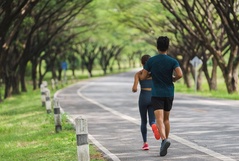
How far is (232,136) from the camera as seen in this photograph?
11.1 meters

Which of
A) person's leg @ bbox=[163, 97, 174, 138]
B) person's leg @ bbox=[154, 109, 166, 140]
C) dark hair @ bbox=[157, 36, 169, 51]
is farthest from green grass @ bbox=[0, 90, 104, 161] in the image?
dark hair @ bbox=[157, 36, 169, 51]

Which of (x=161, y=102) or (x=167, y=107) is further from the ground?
(x=161, y=102)

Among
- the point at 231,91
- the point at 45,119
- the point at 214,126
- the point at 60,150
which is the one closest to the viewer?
the point at 60,150

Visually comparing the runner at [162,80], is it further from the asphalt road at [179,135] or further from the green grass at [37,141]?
the green grass at [37,141]

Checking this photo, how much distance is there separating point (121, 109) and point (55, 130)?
20.9ft

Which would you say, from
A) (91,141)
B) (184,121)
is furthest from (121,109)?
(91,141)

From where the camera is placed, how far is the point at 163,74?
8.56 metres

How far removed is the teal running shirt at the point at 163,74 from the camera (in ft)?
28.0

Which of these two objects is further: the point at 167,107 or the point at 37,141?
the point at 37,141

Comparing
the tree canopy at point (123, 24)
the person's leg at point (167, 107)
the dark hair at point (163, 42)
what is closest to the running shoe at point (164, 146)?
the person's leg at point (167, 107)

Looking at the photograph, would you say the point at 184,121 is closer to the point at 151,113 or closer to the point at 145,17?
the point at 151,113

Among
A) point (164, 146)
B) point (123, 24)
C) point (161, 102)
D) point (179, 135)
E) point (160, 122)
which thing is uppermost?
point (123, 24)

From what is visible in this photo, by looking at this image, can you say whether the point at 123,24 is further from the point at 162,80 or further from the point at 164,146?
the point at 164,146

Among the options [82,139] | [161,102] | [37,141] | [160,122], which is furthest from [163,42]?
[37,141]
